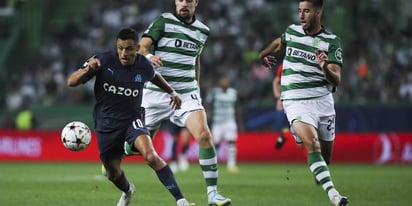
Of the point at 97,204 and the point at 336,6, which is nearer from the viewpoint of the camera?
the point at 97,204

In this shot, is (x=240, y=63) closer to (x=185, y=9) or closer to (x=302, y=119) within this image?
(x=185, y=9)

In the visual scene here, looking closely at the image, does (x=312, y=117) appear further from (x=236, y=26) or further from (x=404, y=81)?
(x=236, y=26)

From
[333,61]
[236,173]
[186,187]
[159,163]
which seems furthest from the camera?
[236,173]

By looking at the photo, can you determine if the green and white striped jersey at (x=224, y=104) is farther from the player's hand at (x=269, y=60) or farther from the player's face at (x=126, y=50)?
the player's face at (x=126, y=50)

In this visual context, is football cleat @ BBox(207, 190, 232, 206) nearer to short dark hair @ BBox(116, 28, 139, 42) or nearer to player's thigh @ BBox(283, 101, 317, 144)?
player's thigh @ BBox(283, 101, 317, 144)

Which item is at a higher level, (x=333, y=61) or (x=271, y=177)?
(x=333, y=61)

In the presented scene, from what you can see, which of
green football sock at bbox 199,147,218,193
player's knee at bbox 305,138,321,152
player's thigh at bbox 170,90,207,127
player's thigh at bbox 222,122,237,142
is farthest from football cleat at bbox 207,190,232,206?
player's thigh at bbox 222,122,237,142

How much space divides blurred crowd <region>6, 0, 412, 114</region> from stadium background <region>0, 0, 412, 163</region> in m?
0.04

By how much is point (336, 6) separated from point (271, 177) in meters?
14.0

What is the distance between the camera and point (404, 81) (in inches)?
1097

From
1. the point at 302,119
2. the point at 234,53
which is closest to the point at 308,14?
the point at 302,119

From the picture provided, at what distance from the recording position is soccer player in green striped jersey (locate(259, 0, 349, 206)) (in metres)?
11.2

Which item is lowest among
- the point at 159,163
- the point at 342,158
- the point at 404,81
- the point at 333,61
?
the point at 342,158

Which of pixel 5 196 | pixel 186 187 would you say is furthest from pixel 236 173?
pixel 5 196
